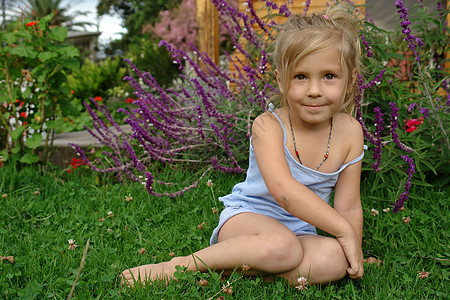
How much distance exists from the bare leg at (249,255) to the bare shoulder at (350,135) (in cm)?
50

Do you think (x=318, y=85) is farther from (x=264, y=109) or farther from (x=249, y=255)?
(x=264, y=109)

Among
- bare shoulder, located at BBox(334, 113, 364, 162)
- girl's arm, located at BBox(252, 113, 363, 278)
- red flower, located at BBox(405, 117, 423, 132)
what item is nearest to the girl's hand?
girl's arm, located at BBox(252, 113, 363, 278)

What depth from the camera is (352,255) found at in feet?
5.90

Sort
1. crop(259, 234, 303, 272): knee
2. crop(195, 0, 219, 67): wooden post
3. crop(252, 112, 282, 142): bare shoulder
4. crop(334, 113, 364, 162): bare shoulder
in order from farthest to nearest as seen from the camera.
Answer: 1. crop(195, 0, 219, 67): wooden post
2. crop(334, 113, 364, 162): bare shoulder
3. crop(252, 112, 282, 142): bare shoulder
4. crop(259, 234, 303, 272): knee

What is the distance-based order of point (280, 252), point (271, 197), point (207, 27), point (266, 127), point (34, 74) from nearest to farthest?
point (280, 252) → point (266, 127) → point (271, 197) → point (34, 74) → point (207, 27)

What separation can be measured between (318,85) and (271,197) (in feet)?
1.91

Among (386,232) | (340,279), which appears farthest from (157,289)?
(386,232)

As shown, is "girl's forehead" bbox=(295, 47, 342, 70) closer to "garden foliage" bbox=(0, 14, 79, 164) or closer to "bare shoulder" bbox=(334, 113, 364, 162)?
"bare shoulder" bbox=(334, 113, 364, 162)

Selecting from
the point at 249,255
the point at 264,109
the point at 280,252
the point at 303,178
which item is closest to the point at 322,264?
the point at 280,252

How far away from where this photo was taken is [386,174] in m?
2.78

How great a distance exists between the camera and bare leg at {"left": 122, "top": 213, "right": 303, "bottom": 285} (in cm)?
177

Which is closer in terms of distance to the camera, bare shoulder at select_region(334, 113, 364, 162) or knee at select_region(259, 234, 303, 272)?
knee at select_region(259, 234, 303, 272)

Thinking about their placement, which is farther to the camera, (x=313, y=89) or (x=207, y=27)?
(x=207, y=27)

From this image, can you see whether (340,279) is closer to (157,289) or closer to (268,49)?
(157,289)
